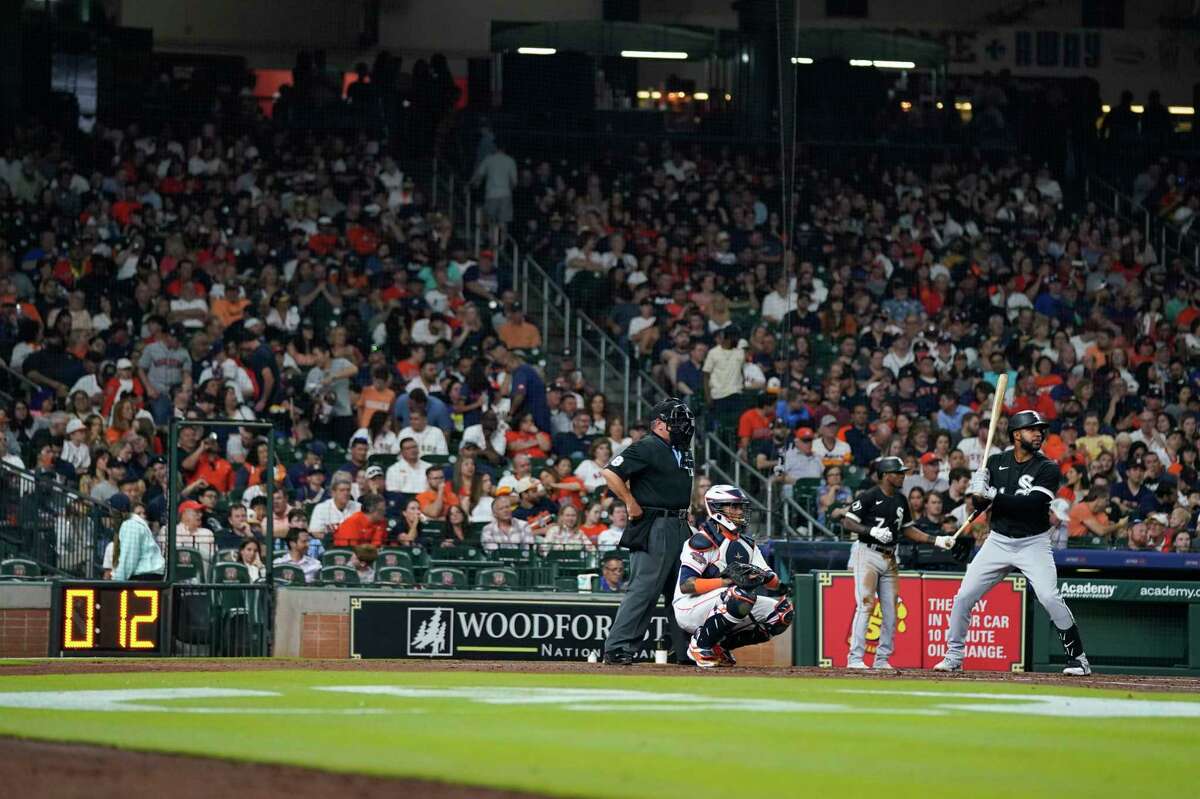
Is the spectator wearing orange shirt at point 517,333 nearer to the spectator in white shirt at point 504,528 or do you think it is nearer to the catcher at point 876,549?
the spectator in white shirt at point 504,528

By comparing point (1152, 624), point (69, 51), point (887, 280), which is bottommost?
point (1152, 624)

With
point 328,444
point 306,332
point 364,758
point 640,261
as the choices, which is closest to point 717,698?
point 364,758

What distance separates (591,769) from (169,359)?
626 inches

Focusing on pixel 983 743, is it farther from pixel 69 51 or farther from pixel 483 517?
pixel 69 51

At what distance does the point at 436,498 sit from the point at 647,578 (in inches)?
270

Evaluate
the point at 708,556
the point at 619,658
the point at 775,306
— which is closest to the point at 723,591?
the point at 708,556

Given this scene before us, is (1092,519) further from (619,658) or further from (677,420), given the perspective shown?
(619,658)

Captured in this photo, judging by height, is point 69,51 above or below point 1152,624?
above

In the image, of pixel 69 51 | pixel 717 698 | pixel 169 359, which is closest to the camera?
pixel 717 698

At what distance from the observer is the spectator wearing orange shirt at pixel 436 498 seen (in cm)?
1947

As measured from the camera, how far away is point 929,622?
18188mm

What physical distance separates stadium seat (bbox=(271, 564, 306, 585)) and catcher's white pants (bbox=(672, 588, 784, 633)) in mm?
5244

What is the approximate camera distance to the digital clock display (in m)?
14.8

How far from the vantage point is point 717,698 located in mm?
9781
